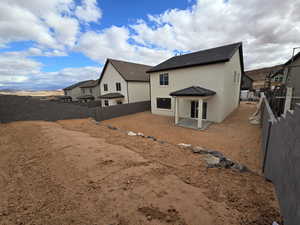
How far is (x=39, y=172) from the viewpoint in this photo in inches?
123

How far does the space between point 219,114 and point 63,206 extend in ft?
36.9

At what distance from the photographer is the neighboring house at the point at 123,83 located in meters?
18.2

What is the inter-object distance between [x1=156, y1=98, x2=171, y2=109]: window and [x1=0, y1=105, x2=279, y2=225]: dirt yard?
993 cm

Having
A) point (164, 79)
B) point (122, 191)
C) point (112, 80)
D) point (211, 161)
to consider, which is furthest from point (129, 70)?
point (122, 191)

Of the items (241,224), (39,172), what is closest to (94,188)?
(39,172)

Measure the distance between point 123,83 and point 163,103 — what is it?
24.0ft

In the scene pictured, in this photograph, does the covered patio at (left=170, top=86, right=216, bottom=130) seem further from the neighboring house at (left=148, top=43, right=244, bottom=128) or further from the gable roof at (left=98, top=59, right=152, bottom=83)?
the gable roof at (left=98, top=59, right=152, bottom=83)

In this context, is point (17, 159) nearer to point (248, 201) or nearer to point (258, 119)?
point (248, 201)

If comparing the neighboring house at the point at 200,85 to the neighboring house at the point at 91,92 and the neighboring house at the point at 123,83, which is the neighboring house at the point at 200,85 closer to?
the neighboring house at the point at 123,83

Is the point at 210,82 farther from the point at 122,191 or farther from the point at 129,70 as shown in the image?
the point at 129,70

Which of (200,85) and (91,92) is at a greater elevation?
(91,92)

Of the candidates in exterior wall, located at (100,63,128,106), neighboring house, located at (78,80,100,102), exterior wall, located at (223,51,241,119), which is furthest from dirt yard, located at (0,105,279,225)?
neighboring house, located at (78,80,100,102)

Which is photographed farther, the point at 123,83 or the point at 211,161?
the point at 123,83

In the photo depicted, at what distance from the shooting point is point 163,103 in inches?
565
